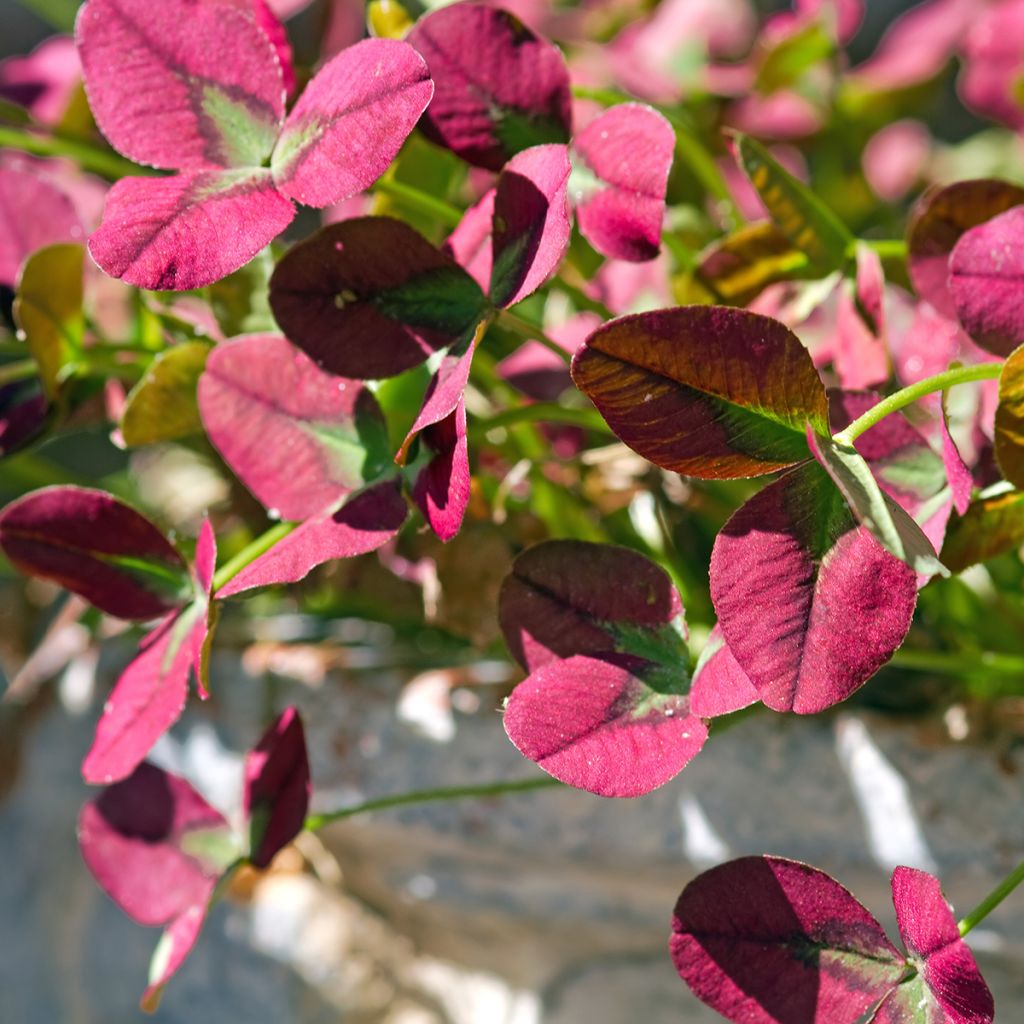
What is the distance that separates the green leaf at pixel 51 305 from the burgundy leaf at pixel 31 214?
0.11 ft

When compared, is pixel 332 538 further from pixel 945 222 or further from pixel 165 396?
pixel 945 222

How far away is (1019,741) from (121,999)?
1.88 ft

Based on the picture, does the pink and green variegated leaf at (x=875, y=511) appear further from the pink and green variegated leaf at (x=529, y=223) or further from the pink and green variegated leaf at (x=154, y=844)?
the pink and green variegated leaf at (x=154, y=844)

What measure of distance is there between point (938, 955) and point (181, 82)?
1.11ft

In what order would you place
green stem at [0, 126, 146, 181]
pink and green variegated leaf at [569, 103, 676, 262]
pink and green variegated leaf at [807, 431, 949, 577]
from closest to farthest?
pink and green variegated leaf at [807, 431, 949, 577] < pink and green variegated leaf at [569, 103, 676, 262] < green stem at [0, 126, 146, 181]

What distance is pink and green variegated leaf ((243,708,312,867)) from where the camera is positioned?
0.42 meters

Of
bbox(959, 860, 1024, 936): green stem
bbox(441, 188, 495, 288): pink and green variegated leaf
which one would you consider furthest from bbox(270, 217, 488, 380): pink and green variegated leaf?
bbox(959, 860, 1024, 936): green stem

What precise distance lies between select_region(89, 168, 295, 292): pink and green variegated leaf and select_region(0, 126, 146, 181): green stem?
127 millimetres

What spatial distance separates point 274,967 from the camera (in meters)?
0.71

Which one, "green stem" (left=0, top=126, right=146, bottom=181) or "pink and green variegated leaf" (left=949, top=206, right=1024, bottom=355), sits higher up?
"pink and green variegated leaf" (left=949, top=206, right=1024, bottom=355)

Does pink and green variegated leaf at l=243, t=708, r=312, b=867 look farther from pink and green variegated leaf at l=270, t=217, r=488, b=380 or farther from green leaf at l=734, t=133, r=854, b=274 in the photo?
green leaf at l=734, t=133, r=854, b=274

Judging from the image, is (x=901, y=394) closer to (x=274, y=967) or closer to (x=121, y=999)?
(x=274, y=967)

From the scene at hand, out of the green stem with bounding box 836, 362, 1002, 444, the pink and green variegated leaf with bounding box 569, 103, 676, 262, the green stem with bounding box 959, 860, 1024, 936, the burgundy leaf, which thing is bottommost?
the green stem with bounding box 959, 860, 1024, 936

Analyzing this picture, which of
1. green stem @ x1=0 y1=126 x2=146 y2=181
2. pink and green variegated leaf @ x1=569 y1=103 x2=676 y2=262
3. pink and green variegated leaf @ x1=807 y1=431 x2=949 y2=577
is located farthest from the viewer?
green stem @ x1=0 y1=126 x2=146 y2=181
